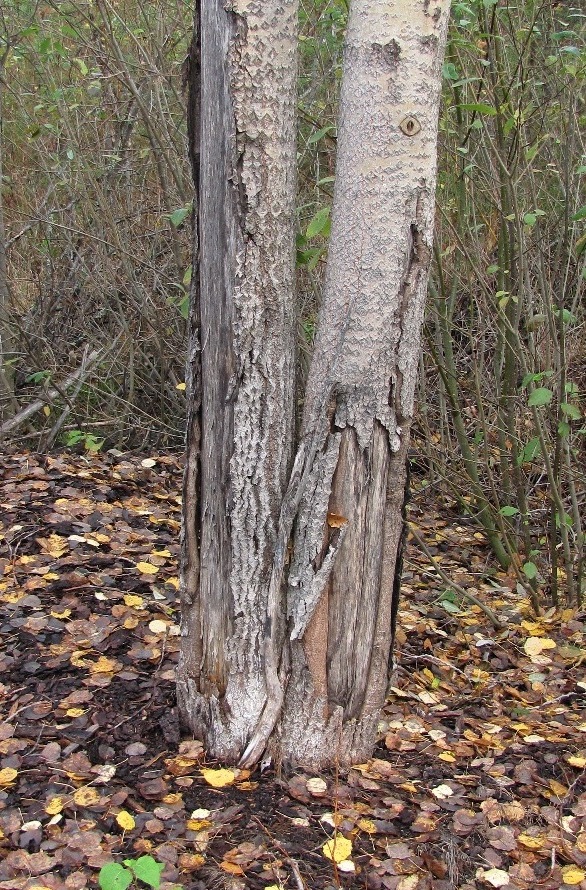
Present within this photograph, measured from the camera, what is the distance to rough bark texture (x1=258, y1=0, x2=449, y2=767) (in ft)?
6.37

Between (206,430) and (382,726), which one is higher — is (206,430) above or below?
above

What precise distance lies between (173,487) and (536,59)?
271 centimetres

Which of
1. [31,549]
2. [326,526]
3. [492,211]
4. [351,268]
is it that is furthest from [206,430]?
[492,211]

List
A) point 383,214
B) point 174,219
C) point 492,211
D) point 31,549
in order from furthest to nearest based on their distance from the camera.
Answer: point 492,211 < point 31,549 < point 174,219 < point 383,214

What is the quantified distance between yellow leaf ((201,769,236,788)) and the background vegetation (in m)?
1.52

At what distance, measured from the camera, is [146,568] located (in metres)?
3.36

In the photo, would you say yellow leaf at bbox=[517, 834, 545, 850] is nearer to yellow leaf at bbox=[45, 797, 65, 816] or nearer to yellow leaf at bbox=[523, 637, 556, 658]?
yellow leaf at bbox=[523, 637, 556, 658]

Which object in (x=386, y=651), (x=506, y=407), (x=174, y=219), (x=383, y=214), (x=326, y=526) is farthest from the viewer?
(x=506, y=407)

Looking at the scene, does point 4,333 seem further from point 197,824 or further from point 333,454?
point 197,824

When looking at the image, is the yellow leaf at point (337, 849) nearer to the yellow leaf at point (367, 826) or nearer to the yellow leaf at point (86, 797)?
the yellow leaf at point (367, 826)

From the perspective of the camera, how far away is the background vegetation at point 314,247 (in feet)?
11.9

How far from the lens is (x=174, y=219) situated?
2.58 m

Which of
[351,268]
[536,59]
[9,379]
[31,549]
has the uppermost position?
[536,59]

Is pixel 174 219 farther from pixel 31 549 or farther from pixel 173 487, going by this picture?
pixel 173 487
